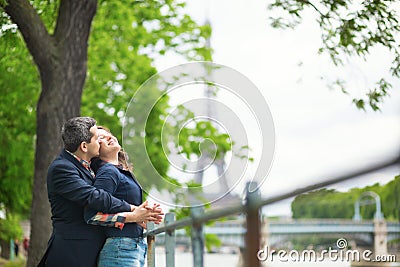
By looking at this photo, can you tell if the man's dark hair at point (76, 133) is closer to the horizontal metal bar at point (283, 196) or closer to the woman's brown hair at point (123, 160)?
the woman's brown hair at point (123, 160)

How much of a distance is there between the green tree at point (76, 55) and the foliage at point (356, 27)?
2.25 metres

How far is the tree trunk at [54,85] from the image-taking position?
28.5ft

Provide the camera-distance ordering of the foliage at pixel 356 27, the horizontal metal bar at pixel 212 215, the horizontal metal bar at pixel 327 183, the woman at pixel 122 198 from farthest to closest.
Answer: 1. the foliage at pixel 356 27
2. the woman at pixel 122 198
3. the horizontal metal bar at pixel 212 215
4. the horizontal metal bar at pixel 327 183

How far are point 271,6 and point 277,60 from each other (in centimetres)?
3674

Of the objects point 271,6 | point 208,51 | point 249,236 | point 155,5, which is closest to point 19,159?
point 155,5

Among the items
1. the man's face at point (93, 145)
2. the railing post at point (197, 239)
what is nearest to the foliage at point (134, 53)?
the man's face at point (93, 145)

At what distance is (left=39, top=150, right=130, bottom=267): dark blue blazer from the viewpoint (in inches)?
166

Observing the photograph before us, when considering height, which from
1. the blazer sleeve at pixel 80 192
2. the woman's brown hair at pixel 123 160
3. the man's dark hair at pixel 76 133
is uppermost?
the man's dark hair at pixel 76 133

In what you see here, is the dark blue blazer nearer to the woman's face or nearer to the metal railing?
the woman's face

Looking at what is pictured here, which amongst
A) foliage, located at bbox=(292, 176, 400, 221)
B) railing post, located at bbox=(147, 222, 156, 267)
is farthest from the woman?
foliage, located at bbox=(292, 176, 400, 221)

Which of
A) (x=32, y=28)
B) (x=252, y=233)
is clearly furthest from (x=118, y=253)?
(x=32, y=28)

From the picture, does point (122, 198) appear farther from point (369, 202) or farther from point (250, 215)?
point (369, 202)

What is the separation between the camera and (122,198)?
14.1ft

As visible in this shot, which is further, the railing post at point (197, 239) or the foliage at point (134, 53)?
the foliage at point (134, 53)
